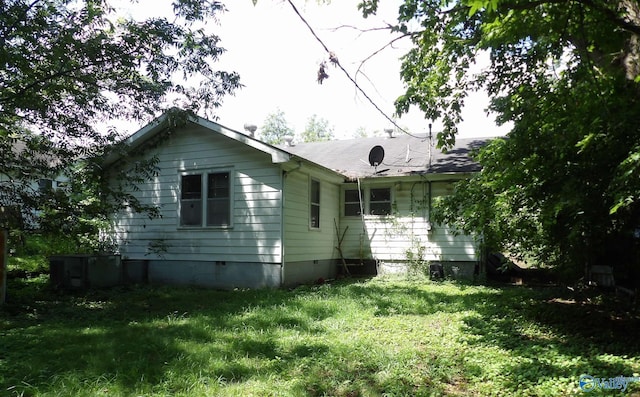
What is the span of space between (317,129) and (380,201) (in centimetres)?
5061

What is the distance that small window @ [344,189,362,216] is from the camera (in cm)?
1314

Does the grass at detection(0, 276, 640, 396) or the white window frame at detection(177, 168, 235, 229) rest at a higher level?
the white window frame at detection(177, 168, 235, 229)

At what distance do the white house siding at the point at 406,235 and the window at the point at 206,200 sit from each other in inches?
159

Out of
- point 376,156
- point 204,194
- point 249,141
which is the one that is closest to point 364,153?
point 376,156

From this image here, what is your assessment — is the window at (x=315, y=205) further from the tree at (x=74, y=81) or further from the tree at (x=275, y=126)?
the tree at (x=275, y=126)

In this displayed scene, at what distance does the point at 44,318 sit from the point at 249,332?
12.1ft

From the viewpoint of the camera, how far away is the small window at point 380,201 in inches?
502

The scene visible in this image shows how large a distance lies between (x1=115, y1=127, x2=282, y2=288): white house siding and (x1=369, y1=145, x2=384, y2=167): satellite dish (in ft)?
13.2

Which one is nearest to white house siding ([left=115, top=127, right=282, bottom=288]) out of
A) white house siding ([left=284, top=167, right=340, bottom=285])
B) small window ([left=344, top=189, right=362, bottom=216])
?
white house siding ([left=284, top=167, right=340, bottom=285])

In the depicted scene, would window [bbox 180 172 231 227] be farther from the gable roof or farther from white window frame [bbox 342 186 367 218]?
white window frame [bbox 342 186 367 218]

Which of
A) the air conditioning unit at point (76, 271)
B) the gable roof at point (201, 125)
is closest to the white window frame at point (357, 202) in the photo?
the gable roof at point (201, 125)

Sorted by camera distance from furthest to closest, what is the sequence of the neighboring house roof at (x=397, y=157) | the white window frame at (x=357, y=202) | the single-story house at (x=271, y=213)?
1. the white window frame at (x=357, y=202)
2. the neighboring house roof at (x=397, y=157)
3. the single-story house at (x=271, y=213)

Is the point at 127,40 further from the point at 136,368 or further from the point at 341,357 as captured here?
the point at 341,357

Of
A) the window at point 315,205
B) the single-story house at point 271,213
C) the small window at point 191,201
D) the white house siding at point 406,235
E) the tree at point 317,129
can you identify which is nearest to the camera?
the single-story house at point 271,213
